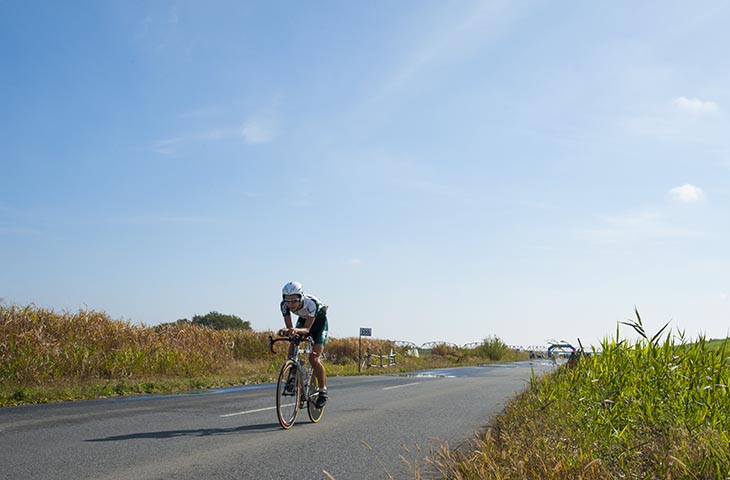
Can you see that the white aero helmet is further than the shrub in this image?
No

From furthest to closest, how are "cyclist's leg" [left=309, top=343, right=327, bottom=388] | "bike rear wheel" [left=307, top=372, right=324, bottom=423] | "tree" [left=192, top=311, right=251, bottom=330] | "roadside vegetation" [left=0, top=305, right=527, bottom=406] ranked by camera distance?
1. "tree" [left=192, top=311, right=251, bottom=330]
2. "roadside vegetation" [left=0, top=305, right=527, bottom=406]
3. "bike rear wheel" [left=307, top=372, right=324, bottom=423]
4. "cyclist's leg" [left=309, top=343, right=327, bottom=388]

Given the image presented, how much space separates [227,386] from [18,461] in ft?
41.0

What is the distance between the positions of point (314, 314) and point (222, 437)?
210cm

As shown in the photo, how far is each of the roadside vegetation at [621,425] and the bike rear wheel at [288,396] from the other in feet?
8.97

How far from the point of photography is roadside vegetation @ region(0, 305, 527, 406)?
16.2m

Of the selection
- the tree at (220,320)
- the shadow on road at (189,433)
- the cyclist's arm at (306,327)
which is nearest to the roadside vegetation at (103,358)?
the shadow on road at (189,433)

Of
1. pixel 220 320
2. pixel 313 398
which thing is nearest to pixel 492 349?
pixel 220 320

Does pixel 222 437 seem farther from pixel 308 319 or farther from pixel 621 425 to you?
pixel 621 425

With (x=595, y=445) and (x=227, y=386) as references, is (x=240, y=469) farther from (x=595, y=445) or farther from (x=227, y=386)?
(x=227, y=386)

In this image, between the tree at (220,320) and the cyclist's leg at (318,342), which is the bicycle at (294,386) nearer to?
the cyclist's leg at (318,342)

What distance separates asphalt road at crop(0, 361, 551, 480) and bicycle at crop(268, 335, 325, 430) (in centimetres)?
24

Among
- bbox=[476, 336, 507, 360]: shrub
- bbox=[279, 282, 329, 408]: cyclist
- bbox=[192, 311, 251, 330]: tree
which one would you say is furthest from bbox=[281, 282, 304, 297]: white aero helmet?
bbox=[192, 311, 251, 330]: tree

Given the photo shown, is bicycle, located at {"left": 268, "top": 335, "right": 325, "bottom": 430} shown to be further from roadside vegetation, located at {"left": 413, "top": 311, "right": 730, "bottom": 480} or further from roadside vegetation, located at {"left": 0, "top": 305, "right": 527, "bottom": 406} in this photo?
roadside vegetation, located at {"left": 0, "top": 305, "right": 527, "bottom": 406}

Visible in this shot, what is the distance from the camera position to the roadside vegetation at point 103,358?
53.3 feet
